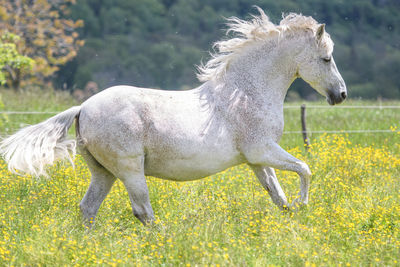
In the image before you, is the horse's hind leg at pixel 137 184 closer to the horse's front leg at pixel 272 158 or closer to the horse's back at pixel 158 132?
the horse's back at pixel 158 132

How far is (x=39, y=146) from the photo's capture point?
4.80 metres

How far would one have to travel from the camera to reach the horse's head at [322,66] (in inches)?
212

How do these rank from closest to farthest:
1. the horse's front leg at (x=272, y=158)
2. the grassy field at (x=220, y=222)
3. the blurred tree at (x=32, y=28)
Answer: the grassy field at (x=220, y=222), the horse's front leg at (x=272, y=158), the blurred tree at (x=32, y=28)

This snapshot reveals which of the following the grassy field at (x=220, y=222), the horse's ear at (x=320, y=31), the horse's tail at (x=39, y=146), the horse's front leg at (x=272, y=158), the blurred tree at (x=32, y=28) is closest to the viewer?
the grassy field at (x=220, y=222)

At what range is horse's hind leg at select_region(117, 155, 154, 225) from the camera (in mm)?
4773

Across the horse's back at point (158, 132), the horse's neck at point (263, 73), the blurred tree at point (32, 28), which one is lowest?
the blurred tree at point (32, 28)

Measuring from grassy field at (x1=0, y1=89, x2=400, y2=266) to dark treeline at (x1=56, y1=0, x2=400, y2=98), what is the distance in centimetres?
2030

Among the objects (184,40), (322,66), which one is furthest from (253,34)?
(184,40)

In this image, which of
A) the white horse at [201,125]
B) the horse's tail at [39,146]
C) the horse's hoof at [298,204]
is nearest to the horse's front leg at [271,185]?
the white horse at [201,125]

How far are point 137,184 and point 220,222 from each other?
87 centimetres

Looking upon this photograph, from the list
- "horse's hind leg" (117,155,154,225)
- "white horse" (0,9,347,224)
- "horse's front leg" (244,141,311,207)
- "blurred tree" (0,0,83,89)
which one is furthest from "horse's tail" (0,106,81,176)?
"blurred tree" (0,0,83,89)

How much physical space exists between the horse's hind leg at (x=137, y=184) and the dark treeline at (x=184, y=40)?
22.1m

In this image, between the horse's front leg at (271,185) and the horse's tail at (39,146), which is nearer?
the horse's tail at (39,146)

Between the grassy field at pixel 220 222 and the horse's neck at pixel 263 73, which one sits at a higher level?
the horse's neck at pixel 263 73
